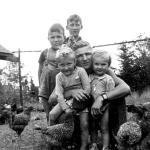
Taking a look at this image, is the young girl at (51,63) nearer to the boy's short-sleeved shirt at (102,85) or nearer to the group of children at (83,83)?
the group of children at (83,83)

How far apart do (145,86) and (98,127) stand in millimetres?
21063

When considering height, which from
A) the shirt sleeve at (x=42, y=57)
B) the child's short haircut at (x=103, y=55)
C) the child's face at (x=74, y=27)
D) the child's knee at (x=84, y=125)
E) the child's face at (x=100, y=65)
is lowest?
the child's knee at (x=84, y=125)

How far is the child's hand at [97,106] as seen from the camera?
11.0 ft

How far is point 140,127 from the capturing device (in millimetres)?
3209

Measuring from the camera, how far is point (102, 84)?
11.5 feet

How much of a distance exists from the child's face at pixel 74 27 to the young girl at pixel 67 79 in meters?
1.20

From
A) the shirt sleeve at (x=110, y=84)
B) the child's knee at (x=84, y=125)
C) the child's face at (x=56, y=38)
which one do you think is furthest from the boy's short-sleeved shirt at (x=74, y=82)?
the child's face at (x=56, y=38)

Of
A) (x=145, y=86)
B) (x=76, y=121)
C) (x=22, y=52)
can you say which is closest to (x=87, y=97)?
(x=76, y=121)

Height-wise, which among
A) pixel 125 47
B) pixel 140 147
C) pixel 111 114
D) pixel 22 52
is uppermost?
pixel 125 47

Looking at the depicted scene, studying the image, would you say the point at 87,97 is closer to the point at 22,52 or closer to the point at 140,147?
the point at 140,147

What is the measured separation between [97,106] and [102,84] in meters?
0.29

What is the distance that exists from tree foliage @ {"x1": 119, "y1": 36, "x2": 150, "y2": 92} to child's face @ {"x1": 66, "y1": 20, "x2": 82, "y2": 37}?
19.6 metres

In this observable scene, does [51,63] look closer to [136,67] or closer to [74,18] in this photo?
[74,18]

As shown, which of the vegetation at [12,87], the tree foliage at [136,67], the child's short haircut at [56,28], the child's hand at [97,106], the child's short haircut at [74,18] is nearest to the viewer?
the child's hand at [97,106]
